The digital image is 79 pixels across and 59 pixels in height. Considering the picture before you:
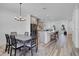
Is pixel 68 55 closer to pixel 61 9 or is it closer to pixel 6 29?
pixel 61 9

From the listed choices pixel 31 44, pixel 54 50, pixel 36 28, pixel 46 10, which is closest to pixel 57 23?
pixel 46 10

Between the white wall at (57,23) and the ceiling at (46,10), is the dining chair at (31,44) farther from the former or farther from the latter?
the ceiling at (46,10)

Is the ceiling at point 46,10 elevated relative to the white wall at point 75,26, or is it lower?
elevated

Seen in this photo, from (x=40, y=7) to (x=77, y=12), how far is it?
1082 millimetres

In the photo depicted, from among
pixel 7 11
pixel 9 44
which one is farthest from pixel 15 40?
pixel 7 11

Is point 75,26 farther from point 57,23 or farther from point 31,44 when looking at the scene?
point 31,44

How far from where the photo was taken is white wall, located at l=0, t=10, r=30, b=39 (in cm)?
298

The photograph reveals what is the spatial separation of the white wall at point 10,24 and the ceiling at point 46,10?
12cm

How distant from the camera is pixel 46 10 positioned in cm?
312

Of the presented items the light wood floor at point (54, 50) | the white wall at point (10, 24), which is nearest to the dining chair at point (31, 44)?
the light wood floor at point (54, 50)

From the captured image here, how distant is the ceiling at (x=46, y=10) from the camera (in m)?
2.92

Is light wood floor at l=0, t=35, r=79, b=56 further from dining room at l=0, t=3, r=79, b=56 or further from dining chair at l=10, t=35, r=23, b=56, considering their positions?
dining chair at l=10, t=35, r=23, b=56

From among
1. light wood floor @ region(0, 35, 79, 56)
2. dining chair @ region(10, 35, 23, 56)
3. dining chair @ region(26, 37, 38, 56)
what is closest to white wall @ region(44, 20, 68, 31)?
light wood floor @ region(0, 35, 79, 56)

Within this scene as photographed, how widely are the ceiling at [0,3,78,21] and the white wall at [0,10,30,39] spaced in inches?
4.7
